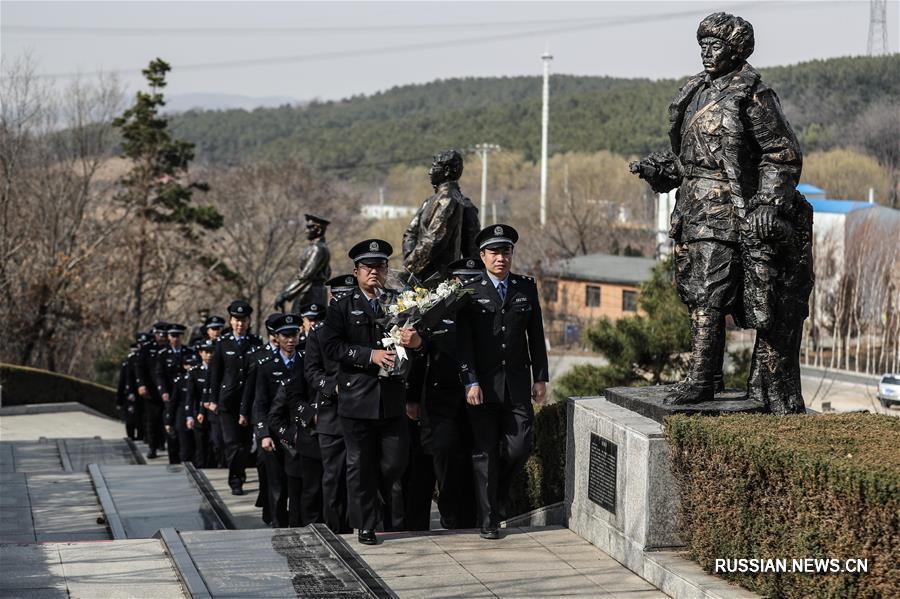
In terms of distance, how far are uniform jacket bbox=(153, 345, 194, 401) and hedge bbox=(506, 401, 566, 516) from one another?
975 cm

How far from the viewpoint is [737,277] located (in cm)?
780

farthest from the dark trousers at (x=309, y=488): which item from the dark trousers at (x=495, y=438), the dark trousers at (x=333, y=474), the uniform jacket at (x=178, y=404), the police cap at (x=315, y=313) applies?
the uniform jacket at (x=178, y=404)

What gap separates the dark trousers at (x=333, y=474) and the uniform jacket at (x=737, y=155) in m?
2.99

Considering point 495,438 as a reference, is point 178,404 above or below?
below

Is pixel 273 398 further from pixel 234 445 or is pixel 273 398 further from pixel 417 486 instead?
pixel 234 445

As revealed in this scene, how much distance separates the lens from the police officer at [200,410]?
16688 mm

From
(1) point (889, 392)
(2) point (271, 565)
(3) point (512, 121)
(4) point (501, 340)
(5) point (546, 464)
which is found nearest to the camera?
(2) point (271, 565)

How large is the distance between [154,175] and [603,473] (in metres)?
38.0

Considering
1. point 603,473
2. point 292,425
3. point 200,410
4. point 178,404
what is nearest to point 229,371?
point 200,410

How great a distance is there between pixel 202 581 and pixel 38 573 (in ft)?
3.33

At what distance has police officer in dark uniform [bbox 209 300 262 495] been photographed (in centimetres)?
1402

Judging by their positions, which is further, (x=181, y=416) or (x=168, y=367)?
(x=168, y=367)

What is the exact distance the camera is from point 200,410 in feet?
54.7

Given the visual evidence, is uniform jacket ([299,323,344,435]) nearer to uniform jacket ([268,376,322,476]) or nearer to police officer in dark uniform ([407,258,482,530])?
police officer in dark uniform ([407,258,482,530])
